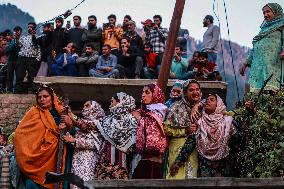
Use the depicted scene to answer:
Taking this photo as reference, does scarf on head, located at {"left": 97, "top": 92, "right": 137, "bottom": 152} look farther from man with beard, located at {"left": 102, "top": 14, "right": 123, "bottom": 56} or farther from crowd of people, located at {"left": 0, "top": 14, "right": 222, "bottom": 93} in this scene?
man with beard, located at {"left": 102, "top": 14, "right": 123, "bottom": 56}

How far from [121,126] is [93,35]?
5.61 m

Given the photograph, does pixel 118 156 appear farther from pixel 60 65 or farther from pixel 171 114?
pixel 60 65

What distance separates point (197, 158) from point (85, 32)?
6.34m

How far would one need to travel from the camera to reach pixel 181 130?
8.73m

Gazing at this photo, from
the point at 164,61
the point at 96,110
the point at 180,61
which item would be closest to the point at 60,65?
the point at 180,61

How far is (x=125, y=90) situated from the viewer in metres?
14.1

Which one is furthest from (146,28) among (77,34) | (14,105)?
(14,105)

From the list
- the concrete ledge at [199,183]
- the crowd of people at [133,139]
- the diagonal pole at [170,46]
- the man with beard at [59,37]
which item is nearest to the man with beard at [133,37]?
the man with beard at [59,37]

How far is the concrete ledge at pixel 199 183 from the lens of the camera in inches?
276

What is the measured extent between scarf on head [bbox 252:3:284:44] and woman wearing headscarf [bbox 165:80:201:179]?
190cm

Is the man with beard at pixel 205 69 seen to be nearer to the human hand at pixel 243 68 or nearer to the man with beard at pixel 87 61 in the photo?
the man with beard at pixel 87 61

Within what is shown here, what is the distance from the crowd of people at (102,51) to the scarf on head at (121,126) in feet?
14.1

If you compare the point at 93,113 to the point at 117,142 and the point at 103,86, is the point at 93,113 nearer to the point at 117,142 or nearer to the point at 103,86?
the point at 117,142

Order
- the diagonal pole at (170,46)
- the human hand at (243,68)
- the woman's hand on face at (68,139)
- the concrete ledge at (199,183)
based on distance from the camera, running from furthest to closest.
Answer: the diagonal pole at (170,46), the human hand at (243,68), the woman's hand on face at (68,139), the concrete ledge at (199,183)
